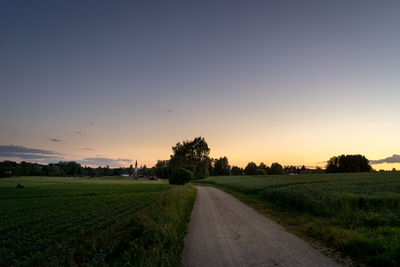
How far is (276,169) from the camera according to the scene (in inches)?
5832

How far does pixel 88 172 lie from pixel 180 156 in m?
108

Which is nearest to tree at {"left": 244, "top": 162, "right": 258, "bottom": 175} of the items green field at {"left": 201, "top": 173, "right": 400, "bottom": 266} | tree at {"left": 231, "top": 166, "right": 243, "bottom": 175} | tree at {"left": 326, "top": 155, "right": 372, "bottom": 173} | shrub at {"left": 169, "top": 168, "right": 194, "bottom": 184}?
tree at {"left": 231, "top": 166, "right": 243, "bottom": 175}

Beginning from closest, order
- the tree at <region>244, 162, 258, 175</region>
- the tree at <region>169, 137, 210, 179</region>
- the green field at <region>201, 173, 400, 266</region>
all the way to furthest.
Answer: the green field at <region>201, 173, 400, 266</region>
the tree at <region>169, 137, 210, 179</region>
the tree at <region>244, 162, 258, 175</region>

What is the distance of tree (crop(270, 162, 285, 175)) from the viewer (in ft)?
483

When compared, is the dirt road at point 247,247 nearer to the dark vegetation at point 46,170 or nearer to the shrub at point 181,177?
the shrub at point 181,177

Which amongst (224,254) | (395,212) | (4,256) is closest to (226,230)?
(224,254)

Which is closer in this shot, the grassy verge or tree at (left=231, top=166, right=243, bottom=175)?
the grassy verge

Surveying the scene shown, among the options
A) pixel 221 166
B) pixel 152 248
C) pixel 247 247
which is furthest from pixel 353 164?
pixel 152 248

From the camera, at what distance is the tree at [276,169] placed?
483 ft

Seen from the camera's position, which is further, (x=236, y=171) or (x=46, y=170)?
(x=236, y=171)

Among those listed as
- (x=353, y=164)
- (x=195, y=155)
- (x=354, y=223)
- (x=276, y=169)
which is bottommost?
(x=276, y=169)

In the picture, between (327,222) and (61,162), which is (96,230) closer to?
(327,222)

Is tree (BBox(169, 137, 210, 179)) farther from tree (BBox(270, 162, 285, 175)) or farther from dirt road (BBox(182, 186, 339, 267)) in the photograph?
dirt road (BBox(182, 186, 339, 267))

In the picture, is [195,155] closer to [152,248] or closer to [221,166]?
[221,166]
